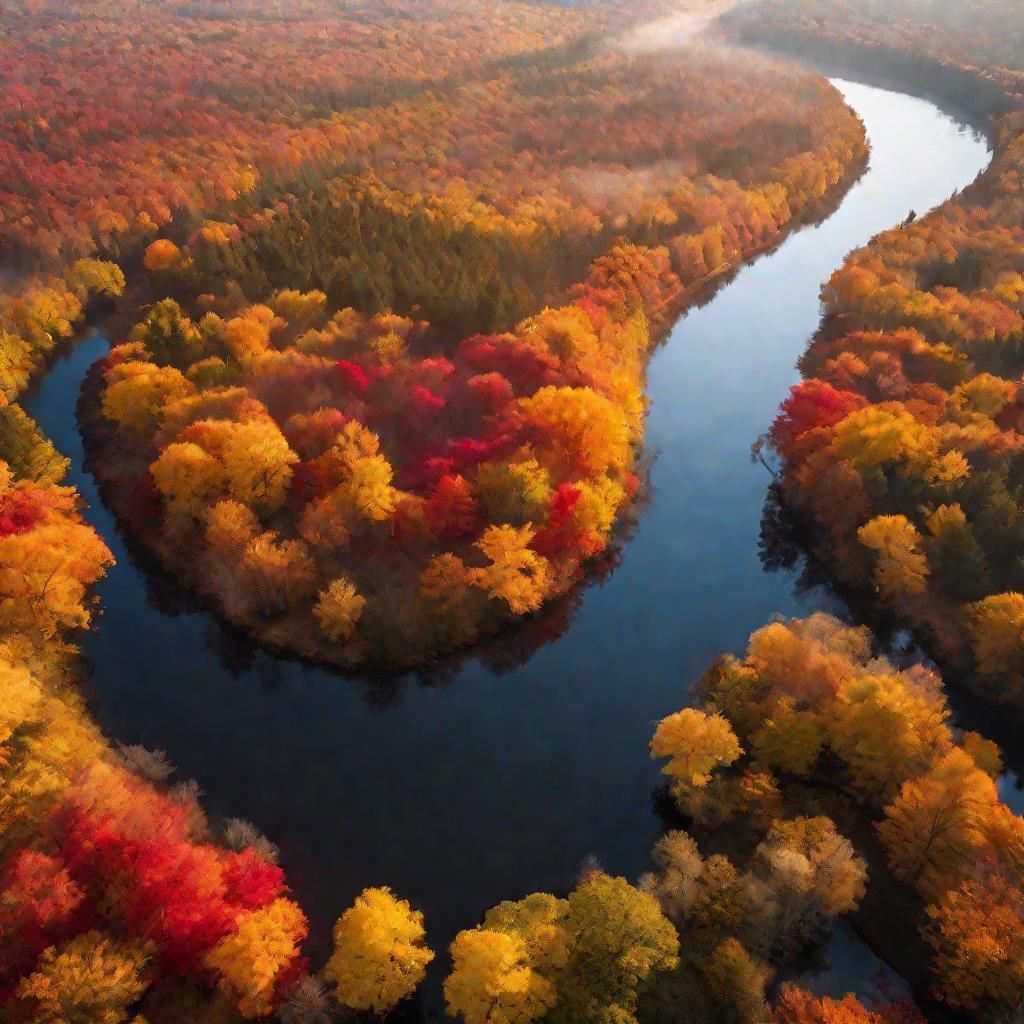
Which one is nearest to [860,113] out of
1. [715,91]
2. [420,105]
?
[715,91]

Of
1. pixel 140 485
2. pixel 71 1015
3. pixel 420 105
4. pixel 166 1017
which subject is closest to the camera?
pixel 71 1015

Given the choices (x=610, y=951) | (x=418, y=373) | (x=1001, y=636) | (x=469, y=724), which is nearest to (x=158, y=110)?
(x=418, y=373)

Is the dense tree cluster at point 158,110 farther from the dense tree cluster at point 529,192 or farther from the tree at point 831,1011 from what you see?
the tree at point 831,1011

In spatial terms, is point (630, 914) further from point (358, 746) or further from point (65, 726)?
point (65, 726)

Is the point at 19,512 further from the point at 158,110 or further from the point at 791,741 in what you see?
the point at 158,110

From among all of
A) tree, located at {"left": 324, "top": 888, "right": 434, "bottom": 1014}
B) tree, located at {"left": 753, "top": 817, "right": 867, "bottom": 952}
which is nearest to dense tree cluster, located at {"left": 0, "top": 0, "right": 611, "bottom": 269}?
tree, located at {"left": 324, "top": 888, "right": 434, "bottom": 1014}

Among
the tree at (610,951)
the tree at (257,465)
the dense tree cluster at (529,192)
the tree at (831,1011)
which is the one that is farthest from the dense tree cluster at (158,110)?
the tree at (831,1011)
